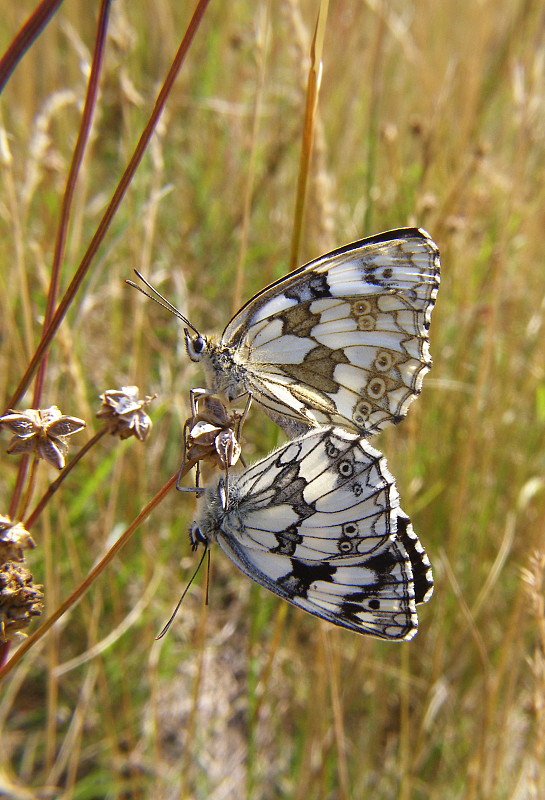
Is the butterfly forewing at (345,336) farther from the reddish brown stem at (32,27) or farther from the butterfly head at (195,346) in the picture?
the reddish brown stem at (32,27)

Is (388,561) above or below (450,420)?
below

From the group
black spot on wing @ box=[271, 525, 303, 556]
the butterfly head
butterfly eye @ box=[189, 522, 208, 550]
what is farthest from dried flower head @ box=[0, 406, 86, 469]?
the butterfly head

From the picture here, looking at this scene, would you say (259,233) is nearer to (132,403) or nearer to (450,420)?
(450,420)

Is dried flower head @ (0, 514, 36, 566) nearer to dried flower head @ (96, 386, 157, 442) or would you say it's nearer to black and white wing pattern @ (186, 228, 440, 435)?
dried flower head @ (96, 386, 157, 442)

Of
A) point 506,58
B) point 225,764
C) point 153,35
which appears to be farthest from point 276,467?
point 153,35

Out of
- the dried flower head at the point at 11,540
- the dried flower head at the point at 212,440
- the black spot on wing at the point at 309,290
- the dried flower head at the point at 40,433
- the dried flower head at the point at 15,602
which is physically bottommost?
the dried flower head at the point at 15,602

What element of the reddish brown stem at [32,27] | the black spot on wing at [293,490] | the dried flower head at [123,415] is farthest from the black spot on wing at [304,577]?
the reddish brown stem at [32,27]

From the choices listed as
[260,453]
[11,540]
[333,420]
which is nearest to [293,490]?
[333,420]
